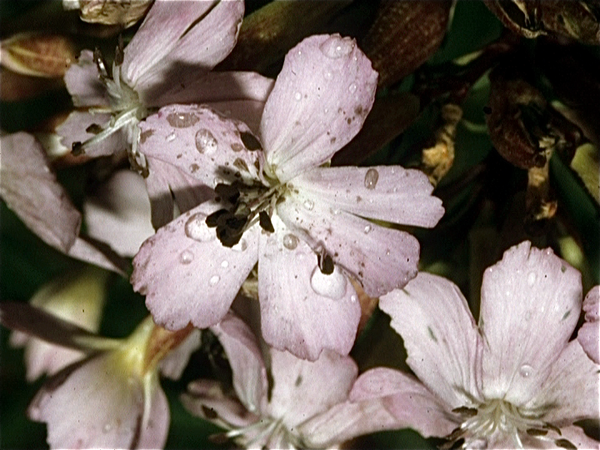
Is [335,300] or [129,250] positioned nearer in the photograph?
[335,300]

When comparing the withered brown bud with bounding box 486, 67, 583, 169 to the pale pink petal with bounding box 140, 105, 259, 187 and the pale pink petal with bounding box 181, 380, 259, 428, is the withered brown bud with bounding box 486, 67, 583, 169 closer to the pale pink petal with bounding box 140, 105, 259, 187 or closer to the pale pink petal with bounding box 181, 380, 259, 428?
the pale pink petal with bounding box 140, 105, 259, 187

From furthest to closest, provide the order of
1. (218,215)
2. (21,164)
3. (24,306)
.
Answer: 1. (24,306)
2. (21,164)
3. (218,215)

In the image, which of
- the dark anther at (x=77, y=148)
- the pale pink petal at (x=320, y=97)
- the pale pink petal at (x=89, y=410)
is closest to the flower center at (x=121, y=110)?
the dark anther at (x=77, y=148)

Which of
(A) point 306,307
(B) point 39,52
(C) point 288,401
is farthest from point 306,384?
(B) point 39,52

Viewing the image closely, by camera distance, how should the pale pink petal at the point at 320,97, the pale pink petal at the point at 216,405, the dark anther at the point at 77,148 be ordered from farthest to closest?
1. the pale pink petal at the point at 216,405
2. the dark anther at the point at 77,148
3. the pale pink petal at the point at 320,97

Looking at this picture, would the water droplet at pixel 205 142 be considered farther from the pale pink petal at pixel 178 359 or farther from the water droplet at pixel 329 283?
the pale pink petal at pixel 178 359

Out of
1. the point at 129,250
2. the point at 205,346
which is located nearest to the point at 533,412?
the point at 205,346

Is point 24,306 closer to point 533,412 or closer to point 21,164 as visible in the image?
point 21,164
